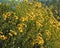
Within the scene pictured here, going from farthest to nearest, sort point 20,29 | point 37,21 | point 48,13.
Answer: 1. point 48,13
2. point 37,21
3. point 20,29

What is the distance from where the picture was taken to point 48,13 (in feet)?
21.7

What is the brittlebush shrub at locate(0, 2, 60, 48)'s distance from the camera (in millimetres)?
5418

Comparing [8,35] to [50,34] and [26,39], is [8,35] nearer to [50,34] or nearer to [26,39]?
[26,39]

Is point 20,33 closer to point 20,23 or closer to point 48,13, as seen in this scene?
point 20,23

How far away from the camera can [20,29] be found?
5.31 m

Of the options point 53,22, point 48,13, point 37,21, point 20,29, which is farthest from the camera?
point 48,13

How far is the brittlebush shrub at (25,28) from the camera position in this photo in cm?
542

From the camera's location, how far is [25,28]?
5.51 meters

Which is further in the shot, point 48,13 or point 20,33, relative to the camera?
point 48,13

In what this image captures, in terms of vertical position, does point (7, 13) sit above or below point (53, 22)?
above

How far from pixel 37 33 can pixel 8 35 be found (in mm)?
552

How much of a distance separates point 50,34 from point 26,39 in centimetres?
55

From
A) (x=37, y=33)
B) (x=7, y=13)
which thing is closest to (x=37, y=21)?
(x=37, y=33)

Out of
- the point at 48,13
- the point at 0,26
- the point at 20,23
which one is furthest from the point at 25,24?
the point at 48,13
